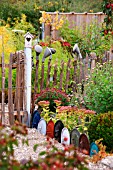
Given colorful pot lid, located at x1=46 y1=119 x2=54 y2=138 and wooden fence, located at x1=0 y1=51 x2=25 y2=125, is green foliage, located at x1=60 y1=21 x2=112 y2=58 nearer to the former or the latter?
wooden fence, located at x1=0 y1=51 x2=25 y2=125

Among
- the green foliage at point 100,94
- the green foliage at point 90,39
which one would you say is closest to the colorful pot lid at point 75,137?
the green foliage at point 100,94

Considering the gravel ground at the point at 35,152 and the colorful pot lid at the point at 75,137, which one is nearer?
the gravel ground at the point at 35,152

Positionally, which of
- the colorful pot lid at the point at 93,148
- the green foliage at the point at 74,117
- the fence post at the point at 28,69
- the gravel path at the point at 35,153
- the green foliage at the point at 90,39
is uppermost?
the green foliage at the point at 90,39

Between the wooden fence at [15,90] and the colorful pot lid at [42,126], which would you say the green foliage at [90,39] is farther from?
the colorful pot lid at [42,126]

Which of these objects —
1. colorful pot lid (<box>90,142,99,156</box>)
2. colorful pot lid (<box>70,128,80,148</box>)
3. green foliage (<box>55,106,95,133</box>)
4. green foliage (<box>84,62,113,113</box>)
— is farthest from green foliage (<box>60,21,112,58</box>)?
colorful pot lid (<box>90,142,99,156</box>)

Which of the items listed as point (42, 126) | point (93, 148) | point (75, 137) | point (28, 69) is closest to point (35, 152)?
point (75, 137)

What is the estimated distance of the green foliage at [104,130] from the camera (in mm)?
6035

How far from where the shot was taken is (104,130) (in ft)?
19.8

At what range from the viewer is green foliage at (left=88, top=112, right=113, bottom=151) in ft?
19.8

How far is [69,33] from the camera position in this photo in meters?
16.9

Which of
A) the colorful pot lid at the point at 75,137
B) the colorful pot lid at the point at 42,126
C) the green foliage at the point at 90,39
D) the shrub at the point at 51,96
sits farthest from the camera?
the green foliage at the point at 90,39

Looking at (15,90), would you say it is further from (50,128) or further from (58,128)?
(58,128)

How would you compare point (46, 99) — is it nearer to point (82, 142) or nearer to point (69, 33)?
point (82, 142)

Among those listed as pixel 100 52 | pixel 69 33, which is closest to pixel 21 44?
pixel 100 52
